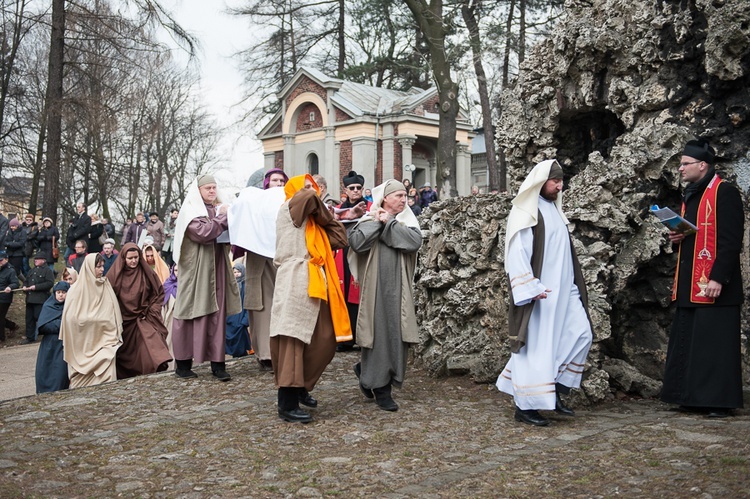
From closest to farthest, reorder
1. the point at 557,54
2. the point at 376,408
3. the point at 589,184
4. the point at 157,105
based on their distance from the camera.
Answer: the point at 376,408, the point at 589,184, the point at 557,54, the point at 157,105

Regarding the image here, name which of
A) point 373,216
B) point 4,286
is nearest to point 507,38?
point 4,286

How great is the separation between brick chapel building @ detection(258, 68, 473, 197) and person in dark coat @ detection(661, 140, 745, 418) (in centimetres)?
2571

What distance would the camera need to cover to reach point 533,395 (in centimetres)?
590

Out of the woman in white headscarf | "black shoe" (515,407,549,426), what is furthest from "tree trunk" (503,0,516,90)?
"black shoe" (515,407,549,426)

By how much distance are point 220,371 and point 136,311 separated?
1.67 metres

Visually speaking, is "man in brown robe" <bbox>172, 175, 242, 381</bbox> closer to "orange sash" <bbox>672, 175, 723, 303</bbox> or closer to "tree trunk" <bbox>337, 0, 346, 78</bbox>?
"orange sash" <bbox>672, 175, 723, 303</bbox>

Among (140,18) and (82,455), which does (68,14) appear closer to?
(140,18)

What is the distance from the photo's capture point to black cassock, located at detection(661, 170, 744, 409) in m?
6.03

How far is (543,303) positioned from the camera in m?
6.00

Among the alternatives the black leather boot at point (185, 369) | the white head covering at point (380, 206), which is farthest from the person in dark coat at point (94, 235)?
the white head covering at point (380, 206)

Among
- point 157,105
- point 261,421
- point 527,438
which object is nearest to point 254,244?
point 261,421

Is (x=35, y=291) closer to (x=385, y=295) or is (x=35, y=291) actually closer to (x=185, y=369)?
(x=185, y=369)

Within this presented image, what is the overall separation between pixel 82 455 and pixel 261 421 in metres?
1.32

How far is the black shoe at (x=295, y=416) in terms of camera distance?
6125 mm
